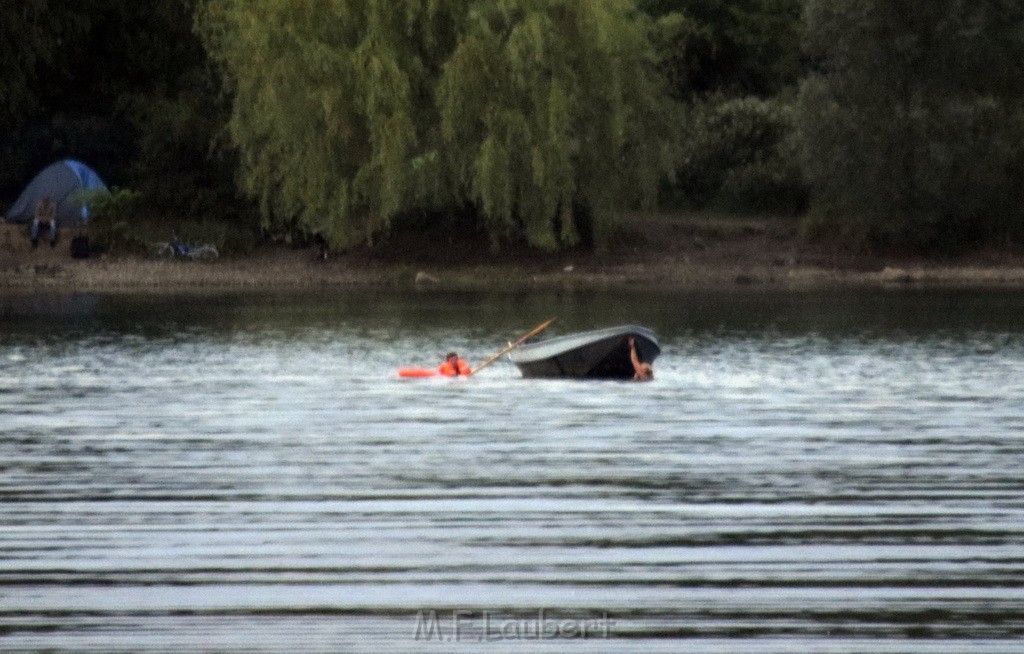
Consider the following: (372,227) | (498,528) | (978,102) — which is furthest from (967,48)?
(498,528)

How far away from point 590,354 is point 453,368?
2.17 metres

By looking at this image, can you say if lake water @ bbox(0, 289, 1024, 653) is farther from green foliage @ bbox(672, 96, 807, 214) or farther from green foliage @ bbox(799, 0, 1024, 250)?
green foliage @ bbox(672, 96, 807, 214)

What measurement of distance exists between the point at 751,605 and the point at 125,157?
2204 inches

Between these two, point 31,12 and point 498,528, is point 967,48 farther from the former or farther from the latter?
point 498,528

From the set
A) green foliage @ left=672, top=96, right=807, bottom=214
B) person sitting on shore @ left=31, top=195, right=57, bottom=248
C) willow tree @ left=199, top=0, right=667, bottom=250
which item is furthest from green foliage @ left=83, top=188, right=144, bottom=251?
green foliage @ left=672, top=96, right=807, bottom=214

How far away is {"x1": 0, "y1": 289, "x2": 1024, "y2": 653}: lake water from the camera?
1449 centimetres

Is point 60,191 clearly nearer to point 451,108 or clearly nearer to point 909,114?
point 451,108

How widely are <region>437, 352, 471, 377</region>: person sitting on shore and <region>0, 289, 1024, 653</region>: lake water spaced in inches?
22.1

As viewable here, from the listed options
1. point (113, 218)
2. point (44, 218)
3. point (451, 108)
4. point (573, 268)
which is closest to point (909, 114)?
point (573, 268)

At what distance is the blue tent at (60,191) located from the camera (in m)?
65.4

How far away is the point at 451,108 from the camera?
189ft

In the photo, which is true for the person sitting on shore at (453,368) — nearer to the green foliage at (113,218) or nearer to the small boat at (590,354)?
the small boat at (590,354)

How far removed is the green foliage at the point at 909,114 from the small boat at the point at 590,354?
86.2ft

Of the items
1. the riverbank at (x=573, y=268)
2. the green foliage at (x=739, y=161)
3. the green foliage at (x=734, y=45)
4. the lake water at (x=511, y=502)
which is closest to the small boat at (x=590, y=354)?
the lake water at (x=511, y=502)
